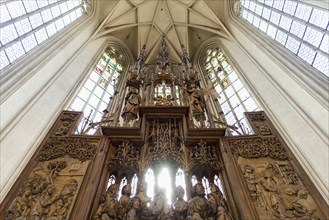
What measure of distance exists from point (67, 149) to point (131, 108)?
188 cm

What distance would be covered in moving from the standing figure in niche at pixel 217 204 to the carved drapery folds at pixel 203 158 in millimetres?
500

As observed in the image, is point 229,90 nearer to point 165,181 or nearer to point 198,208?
point 165,181

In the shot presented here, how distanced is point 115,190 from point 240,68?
22.5 ft

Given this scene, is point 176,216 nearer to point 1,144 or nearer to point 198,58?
point 1,144

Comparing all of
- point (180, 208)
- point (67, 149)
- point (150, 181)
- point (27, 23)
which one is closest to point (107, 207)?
point (150, 181)

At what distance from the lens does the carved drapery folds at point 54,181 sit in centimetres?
377

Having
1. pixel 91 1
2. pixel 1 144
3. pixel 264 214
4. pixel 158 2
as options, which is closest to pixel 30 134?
pixel 1 144

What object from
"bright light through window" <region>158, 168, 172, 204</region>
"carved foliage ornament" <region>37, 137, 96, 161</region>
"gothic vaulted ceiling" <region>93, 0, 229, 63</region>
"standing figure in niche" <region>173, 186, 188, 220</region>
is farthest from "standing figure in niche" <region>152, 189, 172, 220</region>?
"gothic vaulted ceiling" <region>93, 0, 229, 63</region>

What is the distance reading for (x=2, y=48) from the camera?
215 inches

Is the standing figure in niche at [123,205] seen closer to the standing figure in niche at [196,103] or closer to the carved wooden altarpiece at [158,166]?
the carved wooden altarpiece at [158,166]

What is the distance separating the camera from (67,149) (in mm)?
4988

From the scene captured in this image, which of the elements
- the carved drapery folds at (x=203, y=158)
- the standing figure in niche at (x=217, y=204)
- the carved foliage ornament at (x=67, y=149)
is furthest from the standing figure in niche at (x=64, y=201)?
the standing figure in niche at (x=217, y=204)

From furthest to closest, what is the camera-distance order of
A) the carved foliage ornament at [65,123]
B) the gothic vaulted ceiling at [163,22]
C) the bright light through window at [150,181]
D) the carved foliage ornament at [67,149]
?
the gothic vaulted ceiling at [163,22]
the carved foliage ornament at [65,123]
the carved foliage ornament at [67,149]
the bright light through window at [150,181]

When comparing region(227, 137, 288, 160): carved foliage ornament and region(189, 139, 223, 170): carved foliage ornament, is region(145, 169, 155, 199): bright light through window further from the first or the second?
region(227, 137, 288, 160): carved foliage ornament
